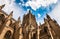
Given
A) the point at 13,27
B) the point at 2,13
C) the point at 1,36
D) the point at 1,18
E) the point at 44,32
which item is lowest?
the point at 1,36

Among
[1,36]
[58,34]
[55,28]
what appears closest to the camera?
[1,36]

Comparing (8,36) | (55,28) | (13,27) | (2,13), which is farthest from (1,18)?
(55,28)

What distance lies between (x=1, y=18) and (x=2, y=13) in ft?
5.02

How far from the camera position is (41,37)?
2050cm

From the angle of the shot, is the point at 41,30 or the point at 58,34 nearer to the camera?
the point at 58,34

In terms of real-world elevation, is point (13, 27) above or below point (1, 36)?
above

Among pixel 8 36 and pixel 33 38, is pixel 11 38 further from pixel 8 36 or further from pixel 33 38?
pixel 33 38

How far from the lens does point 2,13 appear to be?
79.3ft

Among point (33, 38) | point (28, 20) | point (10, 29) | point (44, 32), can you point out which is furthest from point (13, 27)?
point (28, 20)

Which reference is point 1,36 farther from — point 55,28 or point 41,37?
point 55,28

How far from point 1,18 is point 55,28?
34.4 ft

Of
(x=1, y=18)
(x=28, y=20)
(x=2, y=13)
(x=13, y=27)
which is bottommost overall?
(x=13, y=27)

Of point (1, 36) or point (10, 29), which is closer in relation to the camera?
point (1, 36)

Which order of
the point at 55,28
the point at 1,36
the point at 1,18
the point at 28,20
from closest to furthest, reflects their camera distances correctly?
the point at 1,36 < the point at 55,28 < the point at 1,18 < the point at 28,20
